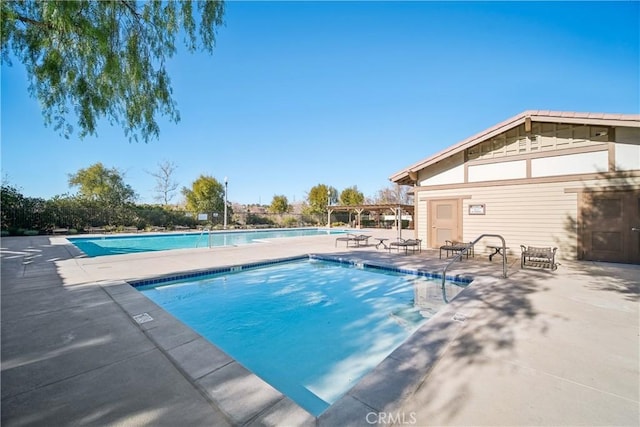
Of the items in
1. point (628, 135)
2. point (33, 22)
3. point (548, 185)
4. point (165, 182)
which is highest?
point (165, 182)

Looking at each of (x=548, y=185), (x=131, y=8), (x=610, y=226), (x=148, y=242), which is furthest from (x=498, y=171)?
(x=148, y=242)

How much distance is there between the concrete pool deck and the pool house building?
3.86m

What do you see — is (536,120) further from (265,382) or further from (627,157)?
(265,382)

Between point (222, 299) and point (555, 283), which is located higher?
point (555, 283)

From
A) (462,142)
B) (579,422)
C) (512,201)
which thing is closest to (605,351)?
(579,422)

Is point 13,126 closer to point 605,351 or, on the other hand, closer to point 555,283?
point 605,351

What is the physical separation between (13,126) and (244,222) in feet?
70.5

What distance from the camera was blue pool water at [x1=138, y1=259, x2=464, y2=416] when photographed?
315 cm

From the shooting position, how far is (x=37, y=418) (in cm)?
171

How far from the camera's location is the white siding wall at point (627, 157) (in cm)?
671

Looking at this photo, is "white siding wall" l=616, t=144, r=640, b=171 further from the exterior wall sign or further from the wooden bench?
the exterior wall sign

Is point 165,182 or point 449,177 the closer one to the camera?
point 449,177

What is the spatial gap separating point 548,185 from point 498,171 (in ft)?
4.42

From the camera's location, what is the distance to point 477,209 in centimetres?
883
